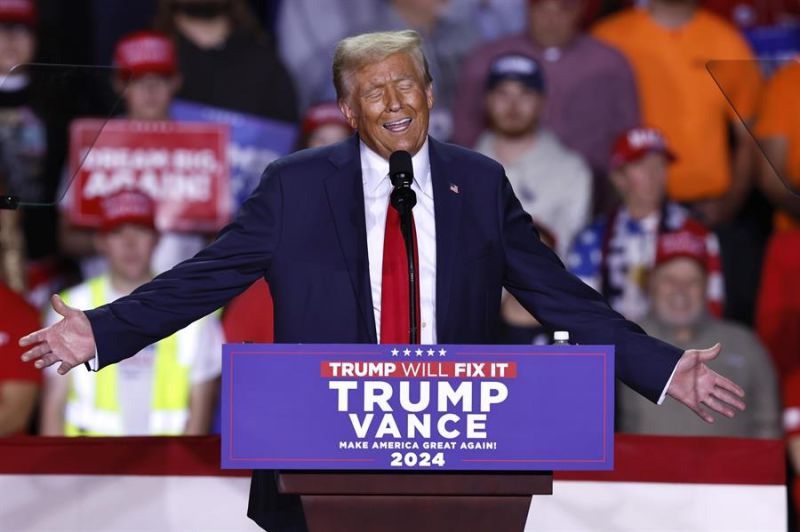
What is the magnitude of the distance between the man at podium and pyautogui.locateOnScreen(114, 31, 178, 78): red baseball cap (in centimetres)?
308

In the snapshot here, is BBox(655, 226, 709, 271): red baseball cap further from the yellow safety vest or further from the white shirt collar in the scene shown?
the white shirt collar

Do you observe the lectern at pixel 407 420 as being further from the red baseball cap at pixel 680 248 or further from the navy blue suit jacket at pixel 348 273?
the red baseball cap at pixel 680 248

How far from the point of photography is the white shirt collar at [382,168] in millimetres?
3217

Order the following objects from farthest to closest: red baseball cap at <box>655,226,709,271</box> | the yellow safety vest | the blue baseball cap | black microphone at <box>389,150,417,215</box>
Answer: the blue baseball cap → red baseball cap at <box>655,226,709,271</box> → the yellow safety vest → black microphone at <box>389,150,417,215</box>

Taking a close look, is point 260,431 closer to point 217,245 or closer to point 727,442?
point 217,245

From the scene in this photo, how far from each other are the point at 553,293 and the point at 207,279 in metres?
0.70

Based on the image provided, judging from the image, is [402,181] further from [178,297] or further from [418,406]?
[178,297]

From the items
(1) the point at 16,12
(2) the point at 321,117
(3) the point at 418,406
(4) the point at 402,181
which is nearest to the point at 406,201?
(4) the point at 402,181

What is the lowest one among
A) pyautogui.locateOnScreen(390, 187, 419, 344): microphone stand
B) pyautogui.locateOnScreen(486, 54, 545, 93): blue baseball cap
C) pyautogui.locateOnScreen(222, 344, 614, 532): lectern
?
pyautogui.locateOnScreen(222, 344, 614, 532): lectern

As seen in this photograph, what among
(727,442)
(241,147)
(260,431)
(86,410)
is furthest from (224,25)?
(260,431)

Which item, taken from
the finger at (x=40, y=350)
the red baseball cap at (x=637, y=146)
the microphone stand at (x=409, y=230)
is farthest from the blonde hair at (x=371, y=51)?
the red baseball cap at (x=637, y=146)

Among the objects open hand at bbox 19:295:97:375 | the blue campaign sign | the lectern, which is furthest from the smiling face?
the blue campaign sign

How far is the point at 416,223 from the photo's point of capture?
3186 mm

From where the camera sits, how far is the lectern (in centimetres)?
281
